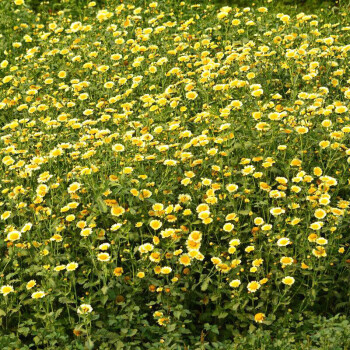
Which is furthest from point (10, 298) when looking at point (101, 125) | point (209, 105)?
point (209, 105)

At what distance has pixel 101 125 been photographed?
4.86 m

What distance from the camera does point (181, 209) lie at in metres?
3.77

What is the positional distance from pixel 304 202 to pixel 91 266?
Result: 4.48ft

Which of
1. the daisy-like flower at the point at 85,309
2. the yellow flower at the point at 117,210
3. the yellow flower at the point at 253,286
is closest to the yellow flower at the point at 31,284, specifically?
the daisy-like flower at the point at 85,309

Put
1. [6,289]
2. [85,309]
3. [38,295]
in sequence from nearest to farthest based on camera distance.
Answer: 1. [85,309]
2. [38,295]
3. [6,289]

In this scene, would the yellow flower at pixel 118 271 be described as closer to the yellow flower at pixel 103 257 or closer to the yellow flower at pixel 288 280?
the yellow flower at pixel 103 257

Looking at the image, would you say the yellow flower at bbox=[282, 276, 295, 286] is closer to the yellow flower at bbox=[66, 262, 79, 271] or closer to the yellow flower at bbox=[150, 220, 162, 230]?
the yellow flower at bbox=[150, 220, 162, 230]

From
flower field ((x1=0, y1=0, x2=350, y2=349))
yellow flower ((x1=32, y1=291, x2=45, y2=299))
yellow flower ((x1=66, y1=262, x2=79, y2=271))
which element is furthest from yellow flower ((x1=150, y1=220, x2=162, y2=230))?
yellow flower ((x1=32, y1=291, x2=45, y2=299))

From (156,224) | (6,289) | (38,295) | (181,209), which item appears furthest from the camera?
(181,209)

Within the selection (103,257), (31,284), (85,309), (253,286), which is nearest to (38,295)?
(31,284)

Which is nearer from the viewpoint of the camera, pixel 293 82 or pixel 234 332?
pixel 234 332

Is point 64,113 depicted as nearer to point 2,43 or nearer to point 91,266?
point 91,266

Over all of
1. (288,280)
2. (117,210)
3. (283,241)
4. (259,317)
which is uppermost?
(117,210)

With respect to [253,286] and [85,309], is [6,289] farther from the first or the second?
[253,286]
